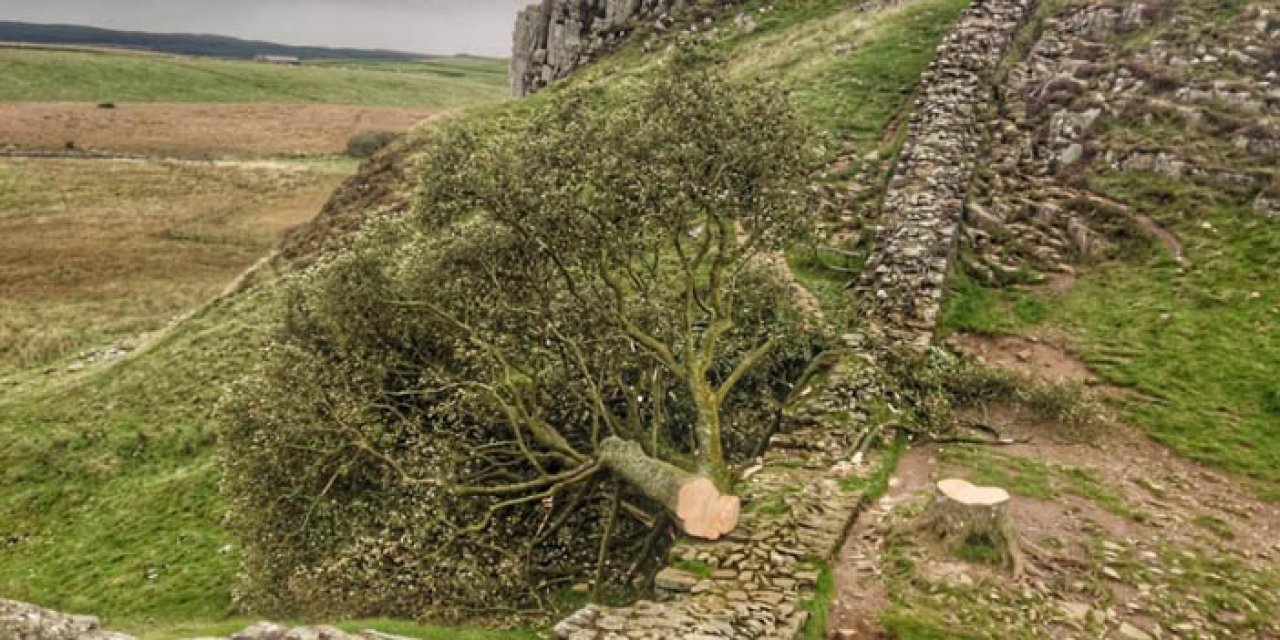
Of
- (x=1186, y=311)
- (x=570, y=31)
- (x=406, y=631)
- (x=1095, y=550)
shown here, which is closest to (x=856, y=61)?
(x=1186, y=311)

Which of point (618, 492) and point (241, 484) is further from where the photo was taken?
point (241, 484)

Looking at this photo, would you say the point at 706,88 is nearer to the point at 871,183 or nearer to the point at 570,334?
the point at 570,334

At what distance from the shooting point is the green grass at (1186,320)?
20016 millimetres

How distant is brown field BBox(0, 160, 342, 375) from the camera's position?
51312mm

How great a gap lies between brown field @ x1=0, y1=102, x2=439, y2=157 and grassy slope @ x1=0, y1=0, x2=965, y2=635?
81.7m

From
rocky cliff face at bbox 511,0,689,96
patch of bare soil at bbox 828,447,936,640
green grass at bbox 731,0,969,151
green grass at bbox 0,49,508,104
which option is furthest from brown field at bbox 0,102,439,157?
patch of bare soil at bbox 828,447,936,640

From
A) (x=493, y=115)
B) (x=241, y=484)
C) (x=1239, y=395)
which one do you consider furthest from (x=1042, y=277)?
Result: (x=493, y=115)

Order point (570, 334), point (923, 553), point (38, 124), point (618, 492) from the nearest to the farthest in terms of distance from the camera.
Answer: point (923, 553)
point (618, 492)
point (570, 334)
point (38, 124)

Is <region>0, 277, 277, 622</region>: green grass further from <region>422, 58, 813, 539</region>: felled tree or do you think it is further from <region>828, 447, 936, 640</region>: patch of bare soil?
<region>828, 447, 936, 640</region>: patch of bare soil

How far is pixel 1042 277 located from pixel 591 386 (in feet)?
55.4

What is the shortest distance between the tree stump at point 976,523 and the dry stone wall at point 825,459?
72.9 inches

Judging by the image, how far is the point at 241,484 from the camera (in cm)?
1891

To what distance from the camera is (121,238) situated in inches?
2724

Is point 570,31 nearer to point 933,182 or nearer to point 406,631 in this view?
point 933,182
